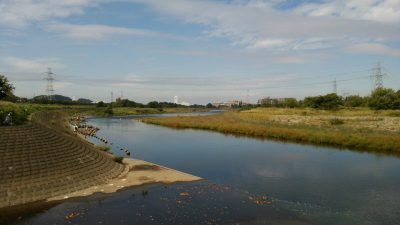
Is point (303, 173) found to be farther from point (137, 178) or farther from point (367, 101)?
point (367, 101)

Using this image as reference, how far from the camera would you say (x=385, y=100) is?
113562mm

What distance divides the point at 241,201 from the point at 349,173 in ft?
50.3

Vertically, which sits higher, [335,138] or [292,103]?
[292,103]

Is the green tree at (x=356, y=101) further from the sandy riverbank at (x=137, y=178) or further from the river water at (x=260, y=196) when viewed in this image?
the sandy riverbank at (x=137, y=178)

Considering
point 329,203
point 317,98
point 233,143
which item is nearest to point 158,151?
point 233,143

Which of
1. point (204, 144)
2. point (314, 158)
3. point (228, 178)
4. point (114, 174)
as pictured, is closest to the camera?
point (114, 174)

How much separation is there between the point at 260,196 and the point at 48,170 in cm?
1544

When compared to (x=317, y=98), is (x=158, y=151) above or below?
below

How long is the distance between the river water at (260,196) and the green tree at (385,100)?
76554mm

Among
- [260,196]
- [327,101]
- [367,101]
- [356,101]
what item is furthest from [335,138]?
[356,101]

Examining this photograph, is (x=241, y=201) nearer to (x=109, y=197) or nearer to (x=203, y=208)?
(x=203, y=208)

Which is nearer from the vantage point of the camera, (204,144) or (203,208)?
(203,208)

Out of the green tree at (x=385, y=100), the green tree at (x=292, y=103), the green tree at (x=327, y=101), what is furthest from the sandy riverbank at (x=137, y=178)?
the green tree at (x=292, y=103)

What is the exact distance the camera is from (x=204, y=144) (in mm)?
58938
